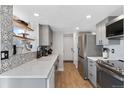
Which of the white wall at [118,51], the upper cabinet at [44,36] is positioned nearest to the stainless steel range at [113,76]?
the white wall at [118,51]

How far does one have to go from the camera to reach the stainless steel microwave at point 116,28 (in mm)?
2362

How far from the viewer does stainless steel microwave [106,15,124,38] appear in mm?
2362

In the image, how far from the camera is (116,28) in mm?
2564

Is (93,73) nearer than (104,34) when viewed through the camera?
No

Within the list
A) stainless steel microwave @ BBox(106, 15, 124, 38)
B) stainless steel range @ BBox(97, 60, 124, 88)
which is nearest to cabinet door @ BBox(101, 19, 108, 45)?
stainless steel microwave @ BBox(106, 15, 124, 38)

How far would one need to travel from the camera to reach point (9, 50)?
179 centimetres

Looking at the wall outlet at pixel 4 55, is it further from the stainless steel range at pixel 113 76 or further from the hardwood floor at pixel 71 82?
the hardwood floor at pixel 71 82

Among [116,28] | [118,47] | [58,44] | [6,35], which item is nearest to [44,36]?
[58,44]

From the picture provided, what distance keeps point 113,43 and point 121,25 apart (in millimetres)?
1000

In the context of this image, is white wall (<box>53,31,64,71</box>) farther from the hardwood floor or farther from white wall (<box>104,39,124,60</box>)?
white wall (<box>104,39,124,60</box>)

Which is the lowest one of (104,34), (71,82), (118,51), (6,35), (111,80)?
(71,82)

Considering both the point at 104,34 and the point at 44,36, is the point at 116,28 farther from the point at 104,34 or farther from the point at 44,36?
the point at 44,36

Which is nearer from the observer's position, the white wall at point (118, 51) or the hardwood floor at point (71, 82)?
the white wall at point (118, 51)
